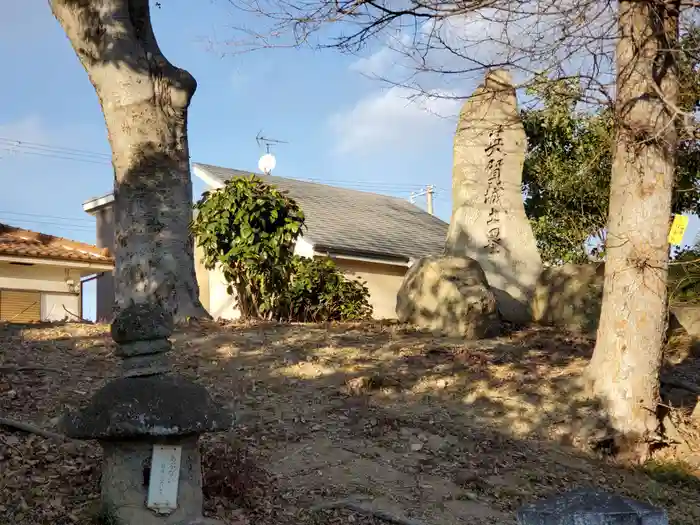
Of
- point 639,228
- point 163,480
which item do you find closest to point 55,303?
point 639,228

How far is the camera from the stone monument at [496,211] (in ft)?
41.7

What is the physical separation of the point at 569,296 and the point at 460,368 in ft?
12.6

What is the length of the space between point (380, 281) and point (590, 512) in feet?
53.9

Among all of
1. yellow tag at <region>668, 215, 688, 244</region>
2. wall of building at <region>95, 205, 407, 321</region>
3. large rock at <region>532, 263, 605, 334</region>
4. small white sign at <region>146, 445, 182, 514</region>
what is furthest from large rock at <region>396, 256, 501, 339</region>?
small white sign at <region>146, 445, 182, 514</region>

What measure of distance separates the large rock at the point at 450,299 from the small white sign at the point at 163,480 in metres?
6.45

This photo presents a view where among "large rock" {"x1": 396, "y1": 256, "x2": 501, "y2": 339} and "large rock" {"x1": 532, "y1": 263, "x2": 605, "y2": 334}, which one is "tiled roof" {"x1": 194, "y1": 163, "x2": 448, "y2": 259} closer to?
"large rock" {"x1": 532, "y1": 263, "x2": 605, "y2": 334}

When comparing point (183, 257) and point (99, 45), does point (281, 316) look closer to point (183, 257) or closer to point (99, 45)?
point (183, 257)

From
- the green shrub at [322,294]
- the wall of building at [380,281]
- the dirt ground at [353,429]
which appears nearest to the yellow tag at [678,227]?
the dirt ground at [353,429]

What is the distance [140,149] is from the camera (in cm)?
944

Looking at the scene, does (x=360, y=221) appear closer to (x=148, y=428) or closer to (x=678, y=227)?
(x=678, y=227)

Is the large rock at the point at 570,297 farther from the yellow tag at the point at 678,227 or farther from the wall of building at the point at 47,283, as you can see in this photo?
the wall of building at the point at 47,283

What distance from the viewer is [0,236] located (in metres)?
18.5

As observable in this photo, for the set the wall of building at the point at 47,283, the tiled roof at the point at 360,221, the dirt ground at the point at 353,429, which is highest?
the tiled roof at the point at 360,221

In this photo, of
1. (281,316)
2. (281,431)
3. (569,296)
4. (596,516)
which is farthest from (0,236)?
(596,516)
